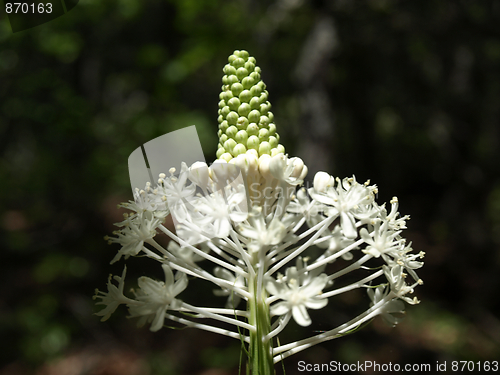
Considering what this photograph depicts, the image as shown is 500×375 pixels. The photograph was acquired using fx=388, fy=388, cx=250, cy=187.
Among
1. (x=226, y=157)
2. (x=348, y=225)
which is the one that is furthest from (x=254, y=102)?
(x=348, y=225)

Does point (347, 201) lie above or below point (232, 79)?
below

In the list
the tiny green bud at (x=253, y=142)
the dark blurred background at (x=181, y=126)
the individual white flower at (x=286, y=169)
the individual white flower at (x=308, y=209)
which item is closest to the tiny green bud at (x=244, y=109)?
the tiny green bud at (x=253, y=142)

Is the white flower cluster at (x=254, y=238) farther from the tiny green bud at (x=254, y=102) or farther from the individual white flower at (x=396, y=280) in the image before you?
the tiny green bud at (x=254, y=102)

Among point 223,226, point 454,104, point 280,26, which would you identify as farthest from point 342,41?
point 223,226

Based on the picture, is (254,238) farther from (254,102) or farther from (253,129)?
Answer: (254,102)

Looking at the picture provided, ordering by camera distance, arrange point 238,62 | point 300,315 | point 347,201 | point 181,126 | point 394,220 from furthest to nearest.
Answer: point 181,126 < point 394,220 < point 238,62 < point 347,201 < point 300,315

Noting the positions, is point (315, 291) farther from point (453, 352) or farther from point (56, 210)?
point (56, 210)

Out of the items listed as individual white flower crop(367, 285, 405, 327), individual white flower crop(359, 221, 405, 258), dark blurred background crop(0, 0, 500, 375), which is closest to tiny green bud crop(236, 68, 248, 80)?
individual white flower crop(359, 221, 405, 258)
